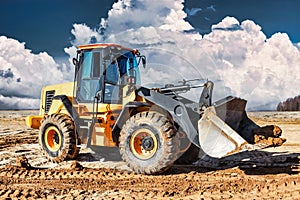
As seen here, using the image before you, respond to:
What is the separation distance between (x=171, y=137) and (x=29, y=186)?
277 cm

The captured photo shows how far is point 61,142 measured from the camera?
8883mm

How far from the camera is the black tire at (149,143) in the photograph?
695 cm

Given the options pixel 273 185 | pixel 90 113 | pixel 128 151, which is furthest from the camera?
pixel 90 113

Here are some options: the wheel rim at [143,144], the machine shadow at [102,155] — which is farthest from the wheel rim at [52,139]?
the wheel rim at [143,144]

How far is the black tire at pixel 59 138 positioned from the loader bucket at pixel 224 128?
3371mm

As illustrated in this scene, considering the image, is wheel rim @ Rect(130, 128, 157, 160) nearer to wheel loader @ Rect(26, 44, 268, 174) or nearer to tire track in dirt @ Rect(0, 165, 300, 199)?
wheel loader @ Rect(26, 44, 268, 174)

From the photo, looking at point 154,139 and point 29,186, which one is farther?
point 154,139

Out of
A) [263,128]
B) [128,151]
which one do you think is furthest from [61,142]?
[263,128]

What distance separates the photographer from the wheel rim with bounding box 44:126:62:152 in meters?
9.19

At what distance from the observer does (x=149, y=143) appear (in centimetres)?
725

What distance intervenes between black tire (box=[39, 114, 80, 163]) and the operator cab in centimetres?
68

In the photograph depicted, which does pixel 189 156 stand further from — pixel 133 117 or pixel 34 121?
pixel 34 121

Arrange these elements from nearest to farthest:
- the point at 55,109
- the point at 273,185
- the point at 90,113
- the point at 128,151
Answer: the point at 273,185 < the point at 128,151 < the point at 90,113 < the point at 55,109

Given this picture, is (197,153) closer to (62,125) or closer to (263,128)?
(263,128)
